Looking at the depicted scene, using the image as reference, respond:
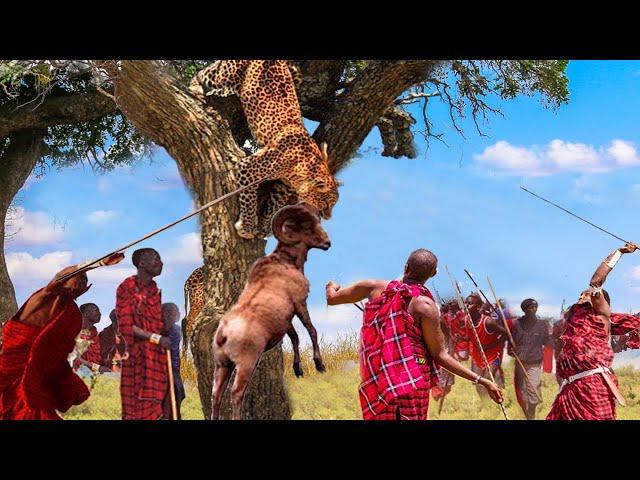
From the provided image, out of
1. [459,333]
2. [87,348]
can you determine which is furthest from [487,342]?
[87,348]

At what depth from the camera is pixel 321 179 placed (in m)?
6.33

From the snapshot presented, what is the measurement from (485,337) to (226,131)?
267 centimetres

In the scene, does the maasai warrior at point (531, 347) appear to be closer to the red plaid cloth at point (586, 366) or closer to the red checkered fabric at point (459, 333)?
the red checkered fabric at point (459, 333)

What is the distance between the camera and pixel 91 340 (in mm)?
6520

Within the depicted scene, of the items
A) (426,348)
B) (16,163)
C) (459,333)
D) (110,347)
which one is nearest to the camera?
(426,348)

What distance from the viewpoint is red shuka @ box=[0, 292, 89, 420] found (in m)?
5.43

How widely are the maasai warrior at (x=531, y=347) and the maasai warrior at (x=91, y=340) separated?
3.25 m

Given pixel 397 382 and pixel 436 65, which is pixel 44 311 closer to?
pixel 397 382

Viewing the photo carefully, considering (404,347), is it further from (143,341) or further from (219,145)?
(219,145)

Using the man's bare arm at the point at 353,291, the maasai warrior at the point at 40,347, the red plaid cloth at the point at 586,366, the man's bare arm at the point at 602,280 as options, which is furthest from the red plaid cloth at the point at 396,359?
the maasai warrior at the point at 40,347

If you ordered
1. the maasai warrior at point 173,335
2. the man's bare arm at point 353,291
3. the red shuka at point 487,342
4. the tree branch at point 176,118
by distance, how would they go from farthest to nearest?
the red shuka at point 487,342 → the tree branch at point 176,118 → the maasai warrior at point 173,335 → the man's bare arm at point 353,291

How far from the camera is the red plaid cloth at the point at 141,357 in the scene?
5.86 m
